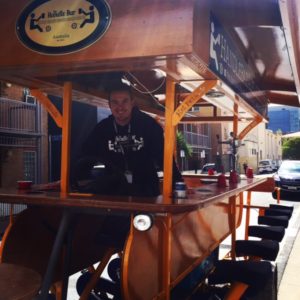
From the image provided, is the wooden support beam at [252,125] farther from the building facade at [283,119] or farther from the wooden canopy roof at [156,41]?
the building facade at [283,119]

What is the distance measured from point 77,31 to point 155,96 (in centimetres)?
298

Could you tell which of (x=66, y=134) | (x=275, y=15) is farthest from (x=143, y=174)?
(x=275, y=15)

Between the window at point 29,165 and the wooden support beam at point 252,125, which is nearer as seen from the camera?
the wooden support beam at point 252,125

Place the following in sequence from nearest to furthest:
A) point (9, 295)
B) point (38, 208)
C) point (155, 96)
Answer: point (9, 295)
point (38, 208)
point (155, 96)

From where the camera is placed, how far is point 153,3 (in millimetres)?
2422

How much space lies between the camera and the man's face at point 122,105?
342cm

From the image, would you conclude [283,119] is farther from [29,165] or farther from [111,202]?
[111,202]

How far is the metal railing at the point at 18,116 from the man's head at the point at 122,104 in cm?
1185

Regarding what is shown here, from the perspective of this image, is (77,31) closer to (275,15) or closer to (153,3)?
(153,3)

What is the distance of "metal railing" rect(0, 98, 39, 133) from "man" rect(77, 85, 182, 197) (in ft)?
38.5

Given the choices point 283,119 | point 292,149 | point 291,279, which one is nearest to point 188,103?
point 291,279

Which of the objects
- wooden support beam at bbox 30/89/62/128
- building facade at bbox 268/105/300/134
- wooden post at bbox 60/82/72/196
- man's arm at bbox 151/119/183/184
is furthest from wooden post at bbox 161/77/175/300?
building facade at bbox 268/105/300/134

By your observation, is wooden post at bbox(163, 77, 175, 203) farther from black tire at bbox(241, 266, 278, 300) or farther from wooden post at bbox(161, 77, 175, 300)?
black tire at bbox(241, 266, 278, 300)

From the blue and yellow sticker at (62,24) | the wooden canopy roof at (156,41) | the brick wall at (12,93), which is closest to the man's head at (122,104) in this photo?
the wooden canopy roof at (156,41)
